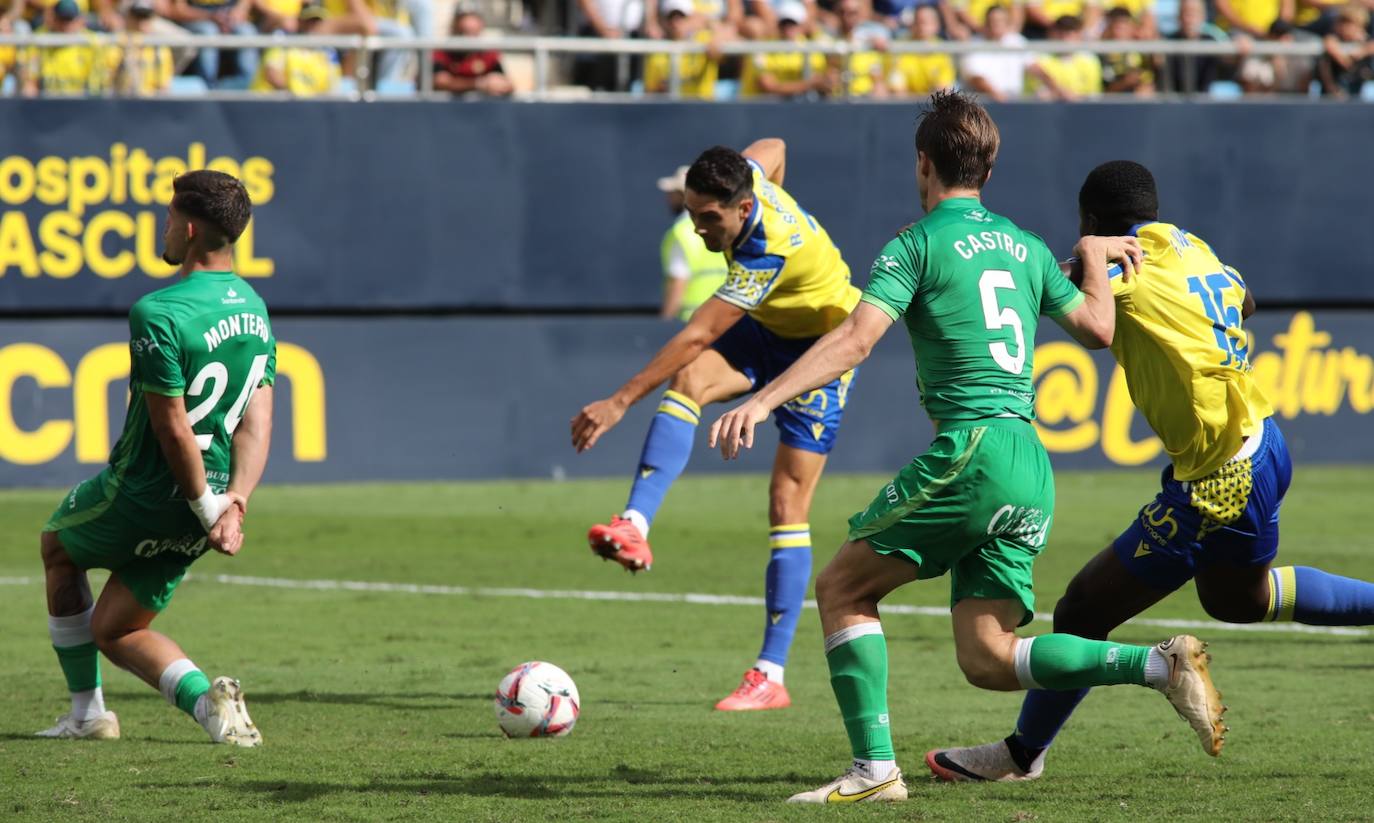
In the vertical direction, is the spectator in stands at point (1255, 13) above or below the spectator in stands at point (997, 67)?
above

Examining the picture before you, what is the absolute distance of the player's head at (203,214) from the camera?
20.9 feet

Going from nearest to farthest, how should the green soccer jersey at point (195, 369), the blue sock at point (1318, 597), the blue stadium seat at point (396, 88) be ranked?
the blue sock at point (1318, 597)
the green soccer jersey at point (195, 369)
the blue stadium seat at point (396, 88)

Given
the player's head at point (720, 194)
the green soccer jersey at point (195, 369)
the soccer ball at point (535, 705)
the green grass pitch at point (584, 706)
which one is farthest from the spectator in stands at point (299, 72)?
the soccer ball at point (535, 705)

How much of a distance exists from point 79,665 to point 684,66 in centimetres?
1071

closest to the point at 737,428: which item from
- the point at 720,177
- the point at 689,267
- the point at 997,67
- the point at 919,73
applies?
the point at 720,177

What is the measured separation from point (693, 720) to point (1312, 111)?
480 inches

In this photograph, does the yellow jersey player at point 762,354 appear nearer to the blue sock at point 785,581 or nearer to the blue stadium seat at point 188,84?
the blue sock at point 785,581

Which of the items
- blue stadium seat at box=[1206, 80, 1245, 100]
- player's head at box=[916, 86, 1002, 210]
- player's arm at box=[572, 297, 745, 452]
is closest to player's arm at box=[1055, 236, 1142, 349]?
player's head at box=[916, 86, 1002, 210]

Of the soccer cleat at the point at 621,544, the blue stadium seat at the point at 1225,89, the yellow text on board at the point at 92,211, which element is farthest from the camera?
the blue stadium seat at the point at 1225,89

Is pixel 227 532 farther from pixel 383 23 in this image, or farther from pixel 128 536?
pixel 383 23

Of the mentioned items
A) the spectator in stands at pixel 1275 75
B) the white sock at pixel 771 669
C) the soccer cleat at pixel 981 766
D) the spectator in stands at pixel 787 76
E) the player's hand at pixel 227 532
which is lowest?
the white sock at pixel 771 669

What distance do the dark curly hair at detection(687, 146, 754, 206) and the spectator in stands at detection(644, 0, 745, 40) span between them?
9470mm

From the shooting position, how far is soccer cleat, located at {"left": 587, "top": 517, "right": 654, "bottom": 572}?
22.9 feet

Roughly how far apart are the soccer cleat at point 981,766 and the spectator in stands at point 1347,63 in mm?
13102
